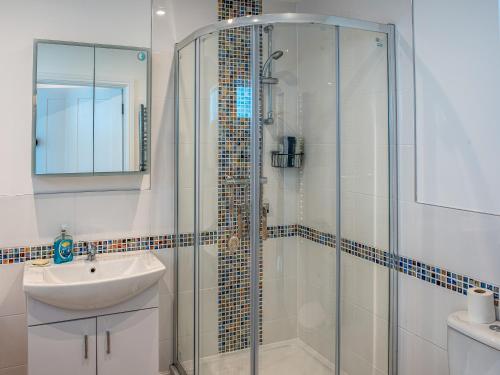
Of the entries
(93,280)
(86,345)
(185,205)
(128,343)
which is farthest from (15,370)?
(185,205)

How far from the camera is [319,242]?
6.45 ft

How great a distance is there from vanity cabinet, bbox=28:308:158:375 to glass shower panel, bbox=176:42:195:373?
238 millimetres

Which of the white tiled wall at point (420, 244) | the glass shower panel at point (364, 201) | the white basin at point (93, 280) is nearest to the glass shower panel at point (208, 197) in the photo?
the white basin at point (93, 280)

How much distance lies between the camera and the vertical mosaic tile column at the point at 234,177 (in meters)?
1.93

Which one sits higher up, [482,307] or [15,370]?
[482,307]

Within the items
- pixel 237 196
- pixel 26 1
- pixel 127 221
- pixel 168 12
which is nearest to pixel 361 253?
pixel 237 196

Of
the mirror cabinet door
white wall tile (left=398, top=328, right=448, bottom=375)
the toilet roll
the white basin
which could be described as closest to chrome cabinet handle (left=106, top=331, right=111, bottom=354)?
the white basin

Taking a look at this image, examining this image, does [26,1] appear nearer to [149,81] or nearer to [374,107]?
[149,81]

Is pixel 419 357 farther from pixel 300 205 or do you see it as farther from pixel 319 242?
pixel 300 205

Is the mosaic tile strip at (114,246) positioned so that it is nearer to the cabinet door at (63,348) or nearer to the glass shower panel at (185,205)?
the glass shower panel at (185,205)

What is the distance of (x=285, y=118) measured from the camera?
1.93m

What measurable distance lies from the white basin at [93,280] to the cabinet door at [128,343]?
4.7 inches

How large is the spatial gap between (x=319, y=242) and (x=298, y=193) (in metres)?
0.25

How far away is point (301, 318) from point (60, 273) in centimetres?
121
